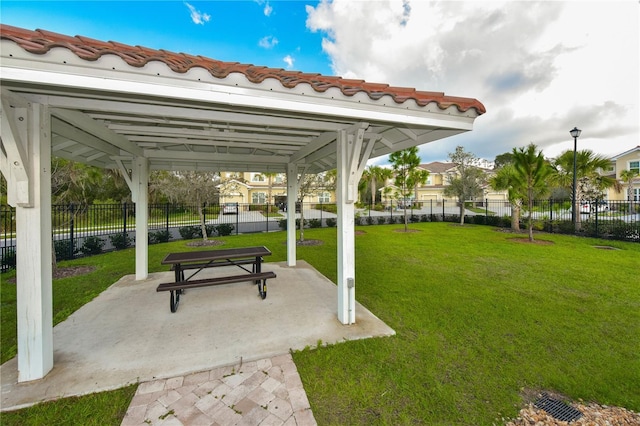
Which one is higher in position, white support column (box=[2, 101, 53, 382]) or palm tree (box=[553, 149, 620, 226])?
palm tree (box=[553, 149, 620, 226])

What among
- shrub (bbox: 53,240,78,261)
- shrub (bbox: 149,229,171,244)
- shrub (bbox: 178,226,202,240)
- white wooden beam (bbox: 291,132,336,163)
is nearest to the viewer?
white wooden beam (bbox: 291,132,336,163)

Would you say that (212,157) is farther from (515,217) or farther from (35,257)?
(515,217)

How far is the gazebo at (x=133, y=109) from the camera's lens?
177cm

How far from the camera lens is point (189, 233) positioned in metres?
12.0

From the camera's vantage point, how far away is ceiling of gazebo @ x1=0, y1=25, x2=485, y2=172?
1.72 meters

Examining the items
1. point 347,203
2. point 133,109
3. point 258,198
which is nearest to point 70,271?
point 133,109

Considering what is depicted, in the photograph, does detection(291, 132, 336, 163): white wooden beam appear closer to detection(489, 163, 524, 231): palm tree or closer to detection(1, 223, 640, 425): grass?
detection(1, 223, 640, 425): grass

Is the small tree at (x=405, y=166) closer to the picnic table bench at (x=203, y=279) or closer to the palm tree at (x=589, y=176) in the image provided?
the palm tree at (x=589, y=176)

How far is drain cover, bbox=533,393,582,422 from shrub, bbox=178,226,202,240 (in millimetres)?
12710

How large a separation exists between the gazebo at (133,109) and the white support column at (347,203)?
14 millimetres

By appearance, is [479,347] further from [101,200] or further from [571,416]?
[101,200]

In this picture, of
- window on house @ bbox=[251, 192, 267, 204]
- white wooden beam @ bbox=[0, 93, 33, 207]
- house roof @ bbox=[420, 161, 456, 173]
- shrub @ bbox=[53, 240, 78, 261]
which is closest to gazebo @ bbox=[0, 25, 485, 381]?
white wooden beam @ bbox=[0, 93, 33, 207]

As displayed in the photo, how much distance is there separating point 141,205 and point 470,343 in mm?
6455

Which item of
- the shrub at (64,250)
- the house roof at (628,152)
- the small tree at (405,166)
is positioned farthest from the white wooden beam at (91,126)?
the house roof at (628,152)
